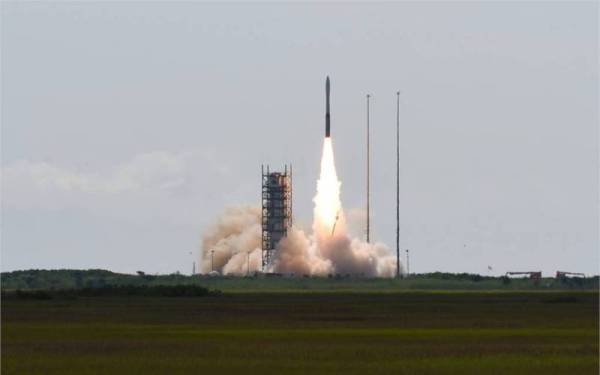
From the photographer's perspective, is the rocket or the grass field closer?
the grass field

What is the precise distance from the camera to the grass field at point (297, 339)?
235 feet

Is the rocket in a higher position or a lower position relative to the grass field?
higher

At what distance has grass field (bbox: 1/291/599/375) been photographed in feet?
235

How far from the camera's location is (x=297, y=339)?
8862 centimetres

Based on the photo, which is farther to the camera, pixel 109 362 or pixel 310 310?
pixel 310 310

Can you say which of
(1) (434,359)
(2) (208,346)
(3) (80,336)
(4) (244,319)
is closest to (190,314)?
(4) (244,319)

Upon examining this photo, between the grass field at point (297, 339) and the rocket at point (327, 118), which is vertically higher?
the rocket at point (327, 118)

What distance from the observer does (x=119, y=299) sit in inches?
6240

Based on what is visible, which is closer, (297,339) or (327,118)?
(297,339)

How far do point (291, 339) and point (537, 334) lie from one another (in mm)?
12755

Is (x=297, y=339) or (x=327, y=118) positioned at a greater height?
(x=327, y=118)

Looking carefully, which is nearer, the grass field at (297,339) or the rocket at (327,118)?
the grass field at (297,339)

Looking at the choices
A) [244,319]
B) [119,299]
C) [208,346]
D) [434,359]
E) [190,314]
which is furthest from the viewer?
[119,299]

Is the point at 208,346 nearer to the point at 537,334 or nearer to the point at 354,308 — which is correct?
the point at 537,334
